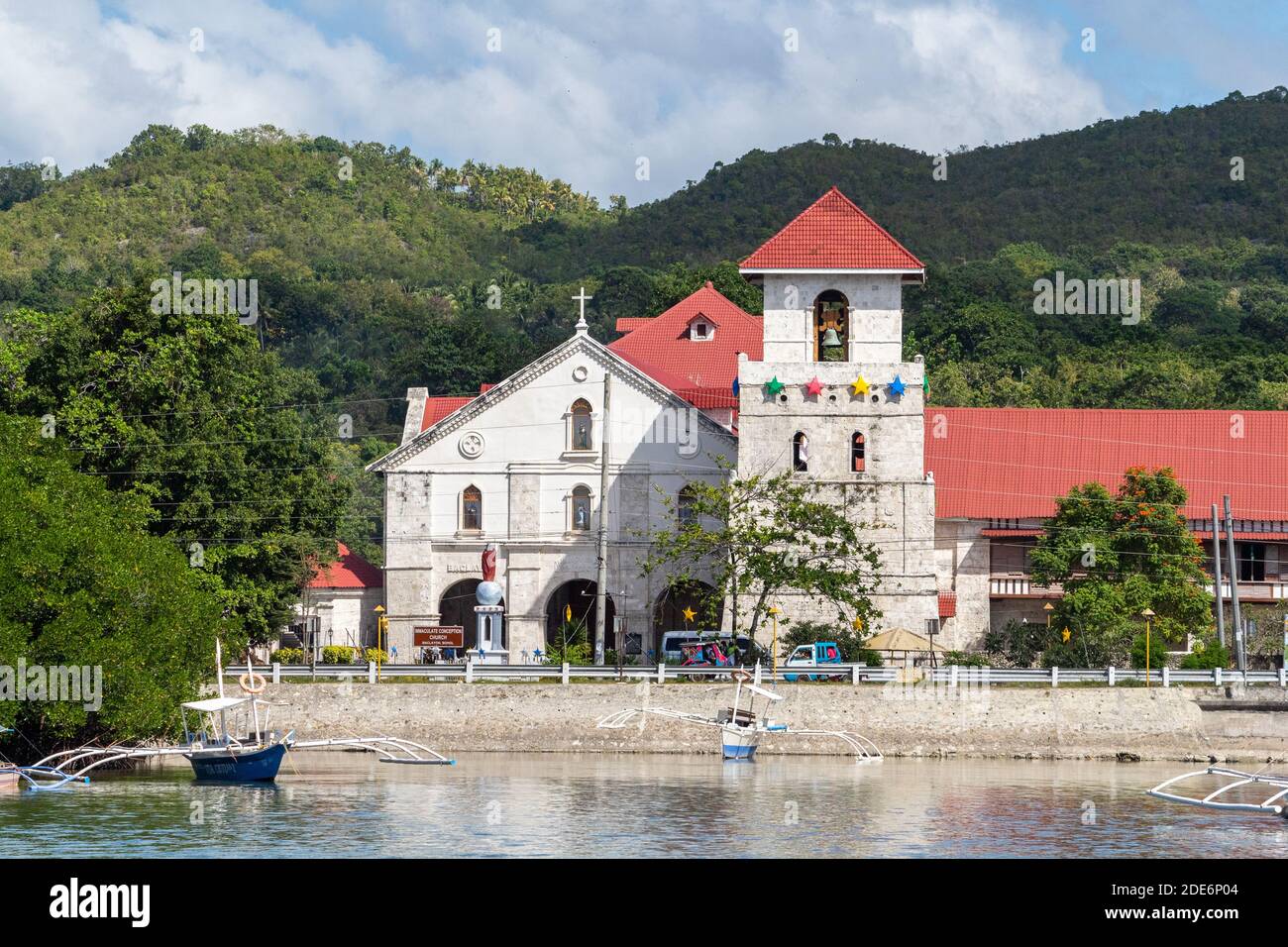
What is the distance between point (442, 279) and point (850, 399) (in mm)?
96171

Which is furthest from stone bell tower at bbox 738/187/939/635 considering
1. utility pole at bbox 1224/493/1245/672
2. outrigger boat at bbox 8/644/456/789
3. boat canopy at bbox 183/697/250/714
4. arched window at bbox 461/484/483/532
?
boat canopy at bbox 183/697/250/714

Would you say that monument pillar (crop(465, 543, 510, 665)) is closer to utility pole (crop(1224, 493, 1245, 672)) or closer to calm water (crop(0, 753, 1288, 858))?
calm water (crop(0, 753, 1288, 858))

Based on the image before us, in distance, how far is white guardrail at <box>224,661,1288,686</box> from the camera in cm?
5062

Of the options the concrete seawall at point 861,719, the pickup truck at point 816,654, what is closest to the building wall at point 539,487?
the pickup truck at point 816,654

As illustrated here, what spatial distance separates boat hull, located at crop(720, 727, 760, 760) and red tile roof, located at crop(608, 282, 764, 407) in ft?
66.1

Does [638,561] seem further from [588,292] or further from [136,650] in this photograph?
[588,292]

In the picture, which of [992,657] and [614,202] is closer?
[992,657]

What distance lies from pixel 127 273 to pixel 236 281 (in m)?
21.9

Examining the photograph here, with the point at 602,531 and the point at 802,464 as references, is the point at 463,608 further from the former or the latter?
the point at 802,464

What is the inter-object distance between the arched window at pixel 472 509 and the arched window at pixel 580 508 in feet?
9.74

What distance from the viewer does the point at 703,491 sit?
189 feet

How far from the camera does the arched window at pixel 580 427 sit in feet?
206
